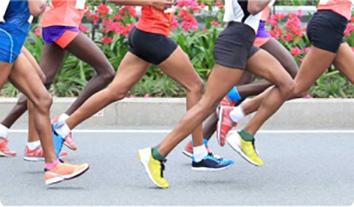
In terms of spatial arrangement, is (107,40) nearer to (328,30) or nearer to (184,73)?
(184,73)

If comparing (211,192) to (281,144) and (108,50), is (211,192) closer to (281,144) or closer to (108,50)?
(281,144)

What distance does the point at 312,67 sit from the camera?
26.8ft

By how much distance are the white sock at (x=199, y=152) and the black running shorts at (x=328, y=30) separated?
3.63 feet

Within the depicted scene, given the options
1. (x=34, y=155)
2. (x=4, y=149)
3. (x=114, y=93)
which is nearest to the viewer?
(x=114, y=93)

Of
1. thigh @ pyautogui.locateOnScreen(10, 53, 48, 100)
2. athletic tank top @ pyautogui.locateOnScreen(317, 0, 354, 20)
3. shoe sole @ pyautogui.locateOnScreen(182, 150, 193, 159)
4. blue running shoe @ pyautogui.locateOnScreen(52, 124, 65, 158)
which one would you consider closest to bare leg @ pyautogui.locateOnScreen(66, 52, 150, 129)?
blue running shoe @ pyautogui.locateOnScreen(52, 124, 65, 158)

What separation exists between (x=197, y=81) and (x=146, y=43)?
463 mm

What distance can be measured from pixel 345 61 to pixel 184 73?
1169mm

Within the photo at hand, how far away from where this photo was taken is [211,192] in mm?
7770

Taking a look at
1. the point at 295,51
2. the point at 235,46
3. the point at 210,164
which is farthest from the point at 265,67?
the point at 295,51

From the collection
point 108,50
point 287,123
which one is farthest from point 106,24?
point 287,123

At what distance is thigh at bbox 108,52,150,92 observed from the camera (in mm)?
8109

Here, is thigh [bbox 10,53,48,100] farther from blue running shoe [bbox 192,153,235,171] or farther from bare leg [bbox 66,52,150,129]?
blue running shoe [bbox 192,153,235,171]

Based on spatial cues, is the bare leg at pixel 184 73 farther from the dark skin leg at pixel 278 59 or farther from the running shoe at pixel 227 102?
the running shoe at pixel 227 102

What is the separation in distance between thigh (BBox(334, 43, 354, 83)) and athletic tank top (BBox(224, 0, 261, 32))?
0.72 meters
